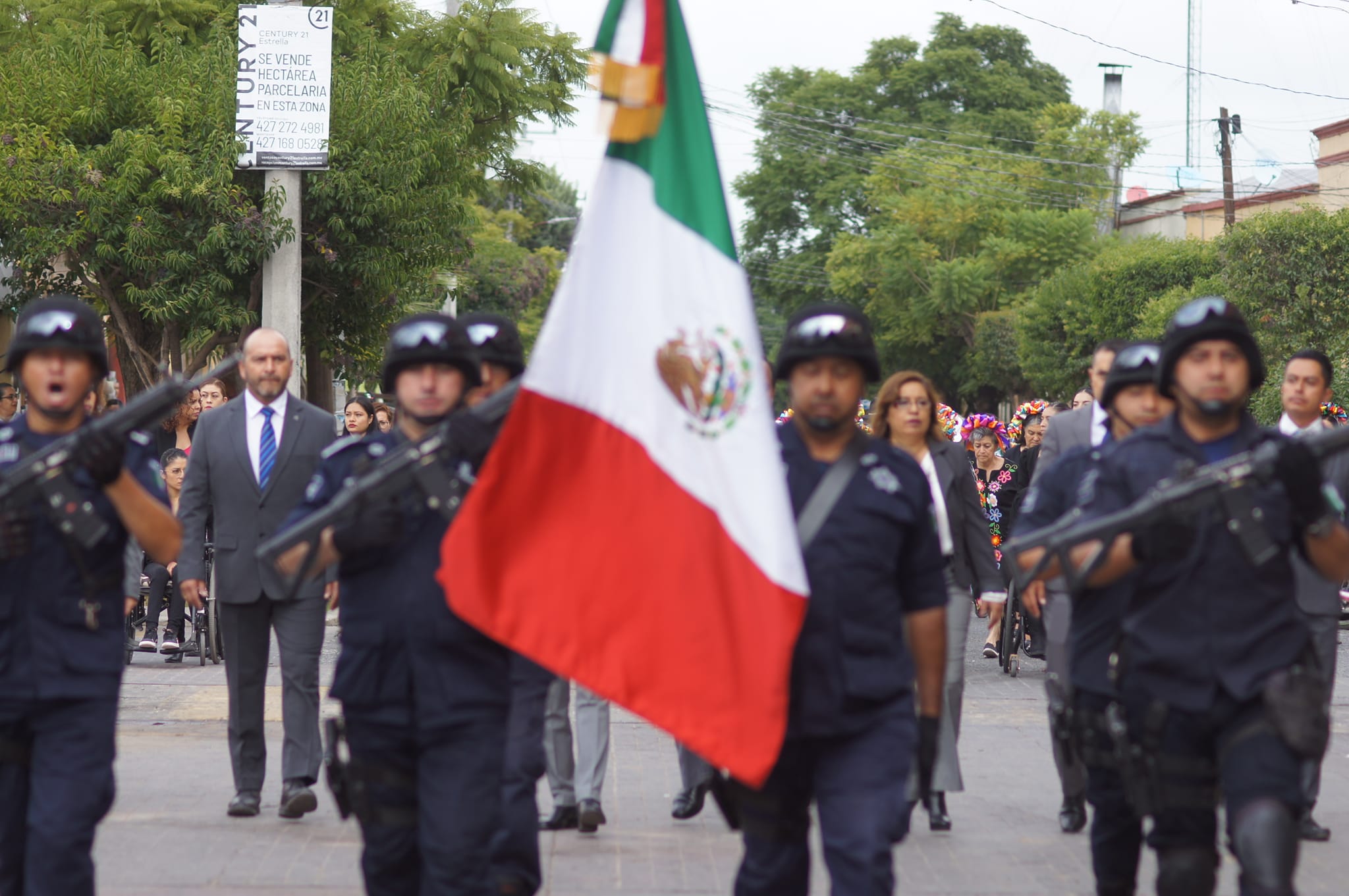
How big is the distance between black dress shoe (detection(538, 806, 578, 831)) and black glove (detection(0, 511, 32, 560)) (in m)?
A: 3.32

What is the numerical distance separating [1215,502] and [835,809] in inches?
50.6

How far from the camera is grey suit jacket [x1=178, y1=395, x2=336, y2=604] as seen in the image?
7.96 m

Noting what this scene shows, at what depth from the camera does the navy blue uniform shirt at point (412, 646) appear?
494cm

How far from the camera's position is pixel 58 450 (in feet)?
16.2

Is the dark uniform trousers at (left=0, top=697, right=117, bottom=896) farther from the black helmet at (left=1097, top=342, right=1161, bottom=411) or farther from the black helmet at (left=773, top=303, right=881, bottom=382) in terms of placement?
the black helmet at (left=1097, top=342, right=1161, bottom=411)

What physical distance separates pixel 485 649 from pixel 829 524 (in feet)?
3.37

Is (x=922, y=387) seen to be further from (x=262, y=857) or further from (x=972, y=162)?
(x=972, y=162)

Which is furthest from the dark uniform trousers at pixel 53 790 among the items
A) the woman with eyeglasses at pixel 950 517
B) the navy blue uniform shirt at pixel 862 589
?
the woman with eyeglasses at pixel 950 517

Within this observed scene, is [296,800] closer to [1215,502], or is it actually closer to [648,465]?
[648,465]

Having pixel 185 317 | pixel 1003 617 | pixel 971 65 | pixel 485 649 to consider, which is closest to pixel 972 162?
pixel 971 65

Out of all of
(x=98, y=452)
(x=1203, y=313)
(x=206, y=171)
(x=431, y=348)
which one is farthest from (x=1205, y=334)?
(x=206, y=171)

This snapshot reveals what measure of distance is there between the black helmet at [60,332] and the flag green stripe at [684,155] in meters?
1.64

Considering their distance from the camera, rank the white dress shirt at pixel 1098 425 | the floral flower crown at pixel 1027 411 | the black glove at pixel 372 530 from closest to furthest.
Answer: the black glove at pixel 372 530
the white dress shirt at pixel 1098 425
the floral flower crown at pixel 1027 411

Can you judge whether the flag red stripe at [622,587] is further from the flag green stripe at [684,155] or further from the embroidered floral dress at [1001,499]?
the embroidered floral dress at [1001,499]
